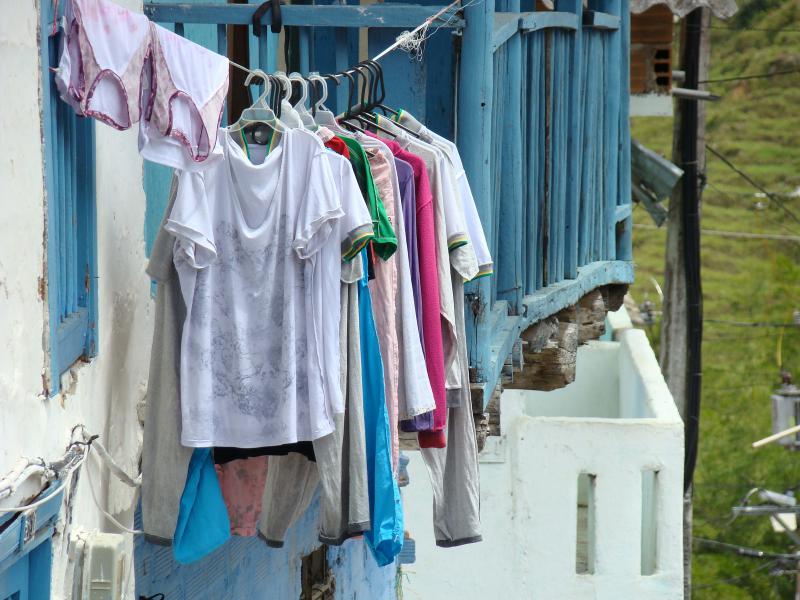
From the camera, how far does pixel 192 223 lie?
146 inches

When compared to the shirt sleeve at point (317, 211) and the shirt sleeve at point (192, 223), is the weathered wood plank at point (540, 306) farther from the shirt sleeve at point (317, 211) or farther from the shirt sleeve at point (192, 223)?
the shirt sleeve at point (192, 223)

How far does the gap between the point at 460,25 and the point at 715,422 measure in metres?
23.5

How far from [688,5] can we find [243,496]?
8.28 meters

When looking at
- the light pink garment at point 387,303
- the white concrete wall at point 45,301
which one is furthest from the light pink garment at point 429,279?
the white concrete wall at point 45,301

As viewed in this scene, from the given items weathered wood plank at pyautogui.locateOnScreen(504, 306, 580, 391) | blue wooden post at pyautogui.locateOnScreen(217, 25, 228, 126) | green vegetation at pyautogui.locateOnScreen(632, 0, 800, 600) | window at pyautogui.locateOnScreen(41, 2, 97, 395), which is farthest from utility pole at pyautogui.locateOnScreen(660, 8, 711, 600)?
window at pyautogui.locateOnScreen(41, 2, 97, 395)

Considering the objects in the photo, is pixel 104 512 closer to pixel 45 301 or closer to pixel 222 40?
pixel 45 301

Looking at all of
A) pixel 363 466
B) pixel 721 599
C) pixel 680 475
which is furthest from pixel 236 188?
pixel 721 599

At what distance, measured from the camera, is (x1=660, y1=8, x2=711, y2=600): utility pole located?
551 inches

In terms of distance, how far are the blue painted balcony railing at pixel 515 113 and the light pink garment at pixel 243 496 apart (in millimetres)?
836

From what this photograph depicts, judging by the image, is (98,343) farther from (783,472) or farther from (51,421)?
(783,472)

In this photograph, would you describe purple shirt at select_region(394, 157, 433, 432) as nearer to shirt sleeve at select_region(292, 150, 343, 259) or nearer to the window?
shirt sleeve at select_region(292, 150, 343, 259)

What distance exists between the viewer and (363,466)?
13.0 ft

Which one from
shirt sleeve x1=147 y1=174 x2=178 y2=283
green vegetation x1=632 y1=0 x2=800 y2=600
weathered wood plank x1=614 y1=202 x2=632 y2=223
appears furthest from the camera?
green vegetation x1=632 y1=0 x2=800 y2=600

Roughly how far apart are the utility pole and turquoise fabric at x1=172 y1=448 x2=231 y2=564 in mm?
10600
